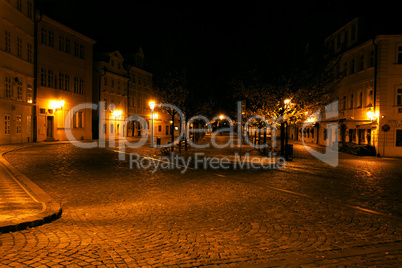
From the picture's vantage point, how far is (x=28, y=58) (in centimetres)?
3175

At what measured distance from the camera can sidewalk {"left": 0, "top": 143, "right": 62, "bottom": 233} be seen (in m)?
6.42

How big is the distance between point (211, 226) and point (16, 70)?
90.6 ft

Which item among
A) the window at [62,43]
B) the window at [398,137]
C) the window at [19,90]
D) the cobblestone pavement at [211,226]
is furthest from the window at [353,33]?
the window at [19,90]

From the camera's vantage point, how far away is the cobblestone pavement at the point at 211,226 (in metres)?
5.15

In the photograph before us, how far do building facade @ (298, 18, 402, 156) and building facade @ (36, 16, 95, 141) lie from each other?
79.4 feet

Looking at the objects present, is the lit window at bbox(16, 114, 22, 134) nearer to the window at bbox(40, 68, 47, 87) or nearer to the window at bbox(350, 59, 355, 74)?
the window at bbox(40, 68, 47, 87)

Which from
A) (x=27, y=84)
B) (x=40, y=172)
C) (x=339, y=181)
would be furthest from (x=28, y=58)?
(x=339, y=181)

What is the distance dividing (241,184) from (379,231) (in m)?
5.53

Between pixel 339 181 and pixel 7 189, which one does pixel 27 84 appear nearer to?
pixel 7 189

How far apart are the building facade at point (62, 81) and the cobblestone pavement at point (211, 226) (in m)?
24.1

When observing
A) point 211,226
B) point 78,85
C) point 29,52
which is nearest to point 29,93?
point 29,52

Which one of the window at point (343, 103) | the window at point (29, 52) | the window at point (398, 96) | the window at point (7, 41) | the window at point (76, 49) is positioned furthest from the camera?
the window at point (76, 49)

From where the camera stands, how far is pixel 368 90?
28.7 m

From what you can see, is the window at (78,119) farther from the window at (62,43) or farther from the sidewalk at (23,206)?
the sidewalk at (23,206)
